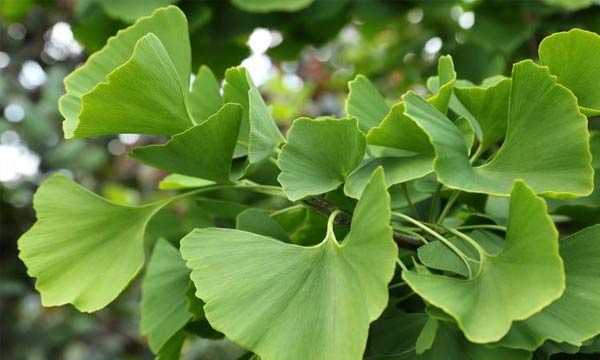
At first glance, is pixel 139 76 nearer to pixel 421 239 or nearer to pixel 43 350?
pixel 421 239

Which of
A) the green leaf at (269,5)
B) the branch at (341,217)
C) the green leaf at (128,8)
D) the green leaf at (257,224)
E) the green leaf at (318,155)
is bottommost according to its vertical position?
the green leaf at (269,5)

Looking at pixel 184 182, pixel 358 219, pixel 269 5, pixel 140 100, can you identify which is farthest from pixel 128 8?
pixel 358 219

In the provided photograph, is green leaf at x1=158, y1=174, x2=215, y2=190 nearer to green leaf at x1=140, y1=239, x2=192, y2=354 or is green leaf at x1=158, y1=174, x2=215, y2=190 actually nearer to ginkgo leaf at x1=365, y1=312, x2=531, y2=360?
green leaf at x1=140, y1=239, x2=192, y2=354

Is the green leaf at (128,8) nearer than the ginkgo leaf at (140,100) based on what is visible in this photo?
No

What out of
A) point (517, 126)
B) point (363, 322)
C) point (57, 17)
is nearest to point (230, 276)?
point (363, 322)

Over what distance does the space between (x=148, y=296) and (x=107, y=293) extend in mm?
90

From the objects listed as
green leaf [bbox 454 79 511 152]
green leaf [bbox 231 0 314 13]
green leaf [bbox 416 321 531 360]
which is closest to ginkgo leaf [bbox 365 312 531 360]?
green leaf [bbox 416 321 531 360]

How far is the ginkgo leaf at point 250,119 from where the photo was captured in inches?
17.4

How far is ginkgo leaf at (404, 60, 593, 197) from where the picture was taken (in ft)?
1.24

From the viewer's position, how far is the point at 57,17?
157 centimetres

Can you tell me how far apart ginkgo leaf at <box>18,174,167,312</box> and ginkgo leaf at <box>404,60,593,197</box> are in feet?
0.67

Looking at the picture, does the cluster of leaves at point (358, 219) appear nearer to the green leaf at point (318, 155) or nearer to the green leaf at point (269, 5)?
the green leaf at point (318, 155)

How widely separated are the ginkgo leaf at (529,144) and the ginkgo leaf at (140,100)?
144 millimetres

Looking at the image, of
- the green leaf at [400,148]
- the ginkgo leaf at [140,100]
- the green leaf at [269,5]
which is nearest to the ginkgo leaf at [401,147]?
the green leaf at [400,148]
